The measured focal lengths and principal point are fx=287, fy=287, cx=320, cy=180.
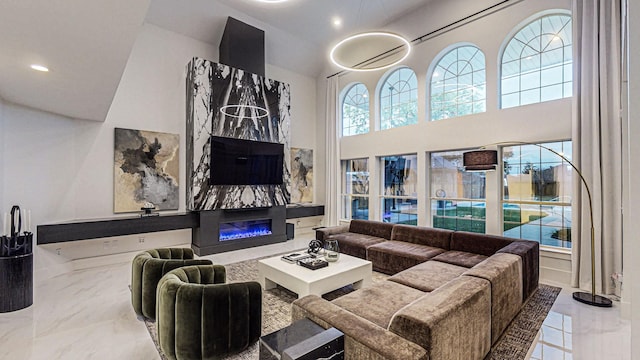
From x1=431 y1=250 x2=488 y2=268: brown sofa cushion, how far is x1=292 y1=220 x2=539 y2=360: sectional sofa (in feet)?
0.04

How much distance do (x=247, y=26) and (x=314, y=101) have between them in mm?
2770

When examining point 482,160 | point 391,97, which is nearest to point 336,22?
point 391,97

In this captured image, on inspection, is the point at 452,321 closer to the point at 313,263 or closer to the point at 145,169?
the point at 313,263

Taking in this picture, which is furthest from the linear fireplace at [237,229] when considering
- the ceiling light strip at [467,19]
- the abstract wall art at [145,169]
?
the ceiling light strip at [467,19]

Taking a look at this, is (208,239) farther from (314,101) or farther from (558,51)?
(558,51)

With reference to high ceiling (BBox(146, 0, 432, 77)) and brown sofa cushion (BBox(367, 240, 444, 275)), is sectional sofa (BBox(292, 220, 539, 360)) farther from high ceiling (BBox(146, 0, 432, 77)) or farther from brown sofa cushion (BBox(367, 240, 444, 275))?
high ceiling (BBox(146, 0, 432, 77))

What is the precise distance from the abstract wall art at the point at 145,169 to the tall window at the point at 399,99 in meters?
4.66

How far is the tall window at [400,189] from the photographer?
622cm

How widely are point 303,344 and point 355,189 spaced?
6.20 metres

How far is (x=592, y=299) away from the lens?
11.3ft

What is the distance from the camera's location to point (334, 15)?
6160mm

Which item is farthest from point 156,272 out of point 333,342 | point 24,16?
point 24,16

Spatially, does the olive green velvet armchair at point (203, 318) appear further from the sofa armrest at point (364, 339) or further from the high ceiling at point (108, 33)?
the high ceiling at point (108, 33)

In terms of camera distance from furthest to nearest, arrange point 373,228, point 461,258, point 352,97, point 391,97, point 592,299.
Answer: point 352,97, point 391,97, point 373,228, point 461,258, point 592,299
